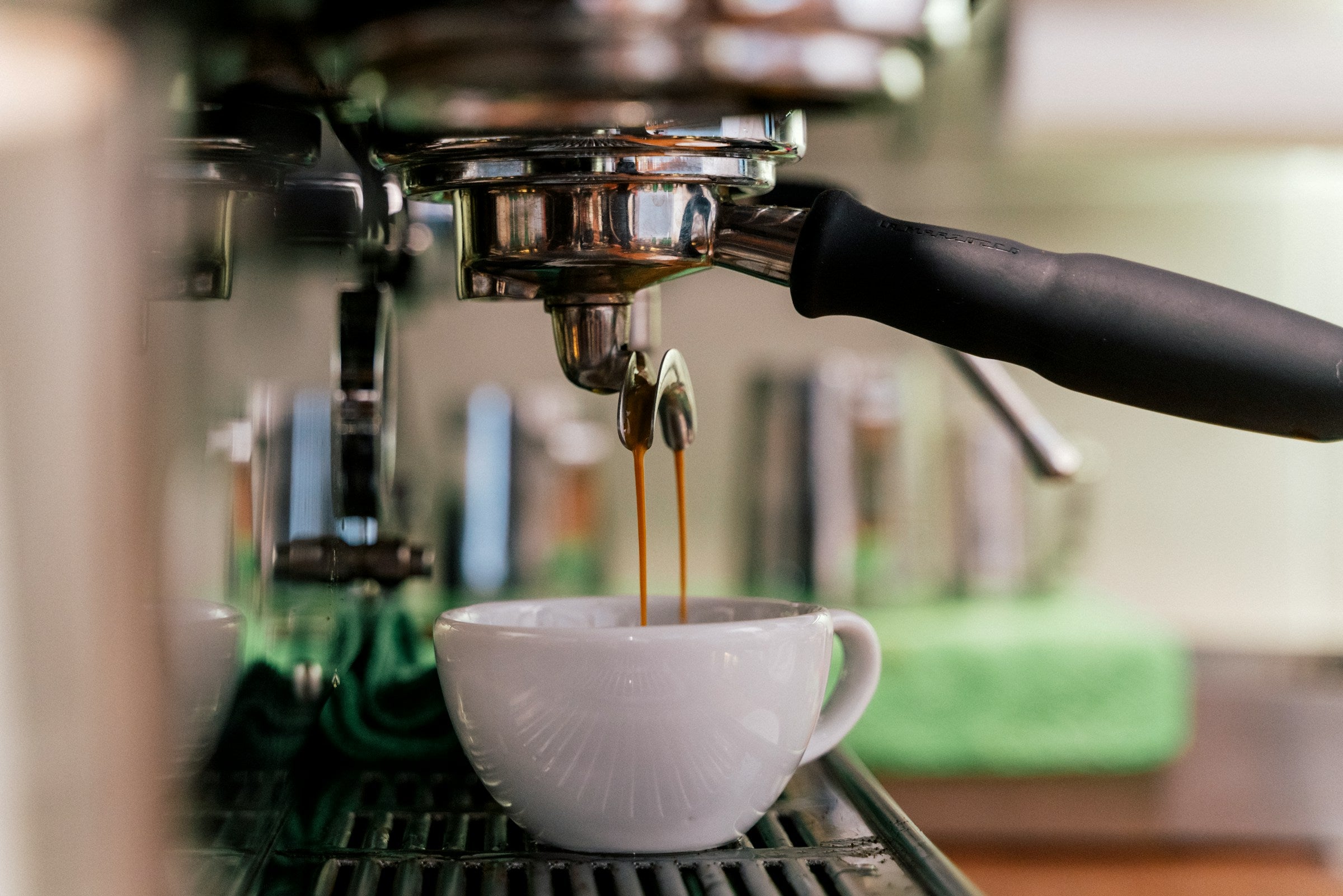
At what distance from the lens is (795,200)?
15.4 inches

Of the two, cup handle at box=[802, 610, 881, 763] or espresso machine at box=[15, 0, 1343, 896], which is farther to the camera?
cup handle at box=[802, 610, 881, 763]

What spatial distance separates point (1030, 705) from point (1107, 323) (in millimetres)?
869

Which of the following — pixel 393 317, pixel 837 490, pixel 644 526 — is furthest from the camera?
pixel 837 490

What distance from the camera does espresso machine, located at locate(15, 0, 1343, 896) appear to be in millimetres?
168

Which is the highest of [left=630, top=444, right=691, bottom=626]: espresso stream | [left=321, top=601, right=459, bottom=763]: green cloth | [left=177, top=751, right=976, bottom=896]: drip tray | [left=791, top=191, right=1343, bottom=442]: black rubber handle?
[left=791, top=191, right=1343, bottom=442]: black rubber handle

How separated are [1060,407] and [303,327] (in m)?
1.18

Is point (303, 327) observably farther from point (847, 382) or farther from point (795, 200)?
point (847, 382)

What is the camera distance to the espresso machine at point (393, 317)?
17 centimetres

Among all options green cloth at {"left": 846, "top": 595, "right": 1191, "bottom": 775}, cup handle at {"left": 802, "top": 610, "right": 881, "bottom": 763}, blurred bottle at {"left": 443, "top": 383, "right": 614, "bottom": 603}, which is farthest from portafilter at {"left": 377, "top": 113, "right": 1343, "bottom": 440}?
blurred bottle at {"left": 443, "top": 383, "right": 614, "bottom": 603}

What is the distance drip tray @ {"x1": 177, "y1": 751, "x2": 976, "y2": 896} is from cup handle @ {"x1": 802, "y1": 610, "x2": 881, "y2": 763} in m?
0.02

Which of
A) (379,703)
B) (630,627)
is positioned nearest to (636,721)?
(630,627)

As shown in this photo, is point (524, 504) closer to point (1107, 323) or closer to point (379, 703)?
point (379, 703)

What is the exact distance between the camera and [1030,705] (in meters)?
1.09

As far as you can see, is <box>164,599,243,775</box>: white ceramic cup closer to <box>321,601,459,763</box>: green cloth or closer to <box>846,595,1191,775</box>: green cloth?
<box>321,601,459,763</box>: green cloth
